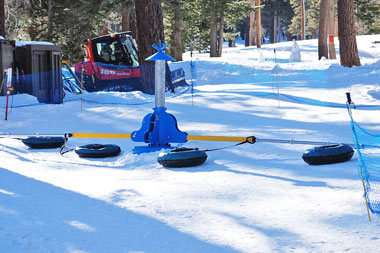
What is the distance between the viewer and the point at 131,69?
22.1m

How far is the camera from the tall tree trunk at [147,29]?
19.1 meters

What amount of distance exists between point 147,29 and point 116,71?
3.28 metres

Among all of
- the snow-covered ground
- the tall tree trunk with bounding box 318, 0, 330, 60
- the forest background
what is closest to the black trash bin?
the snow-covered ground

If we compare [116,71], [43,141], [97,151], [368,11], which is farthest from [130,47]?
[368,11]

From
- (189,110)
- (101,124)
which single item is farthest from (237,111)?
(101,124)

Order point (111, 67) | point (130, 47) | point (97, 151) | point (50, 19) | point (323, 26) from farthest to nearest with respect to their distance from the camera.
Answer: point (50, 19) → point (323, 26) → point (130, 47) → point (111, 67) → point (97, 151)

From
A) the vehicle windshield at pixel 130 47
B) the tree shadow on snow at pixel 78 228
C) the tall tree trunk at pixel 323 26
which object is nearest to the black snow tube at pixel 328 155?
the tree shadow on snow at pixel 78 228

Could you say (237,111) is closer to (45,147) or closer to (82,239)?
(45,147)

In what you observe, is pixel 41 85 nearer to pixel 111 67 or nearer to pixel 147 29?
pixel 147 29

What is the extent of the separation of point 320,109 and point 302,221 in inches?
395

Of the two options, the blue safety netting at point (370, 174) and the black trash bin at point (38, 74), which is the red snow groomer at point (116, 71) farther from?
the blue safety netting at point (370, 174)

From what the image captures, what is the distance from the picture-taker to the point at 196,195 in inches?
257

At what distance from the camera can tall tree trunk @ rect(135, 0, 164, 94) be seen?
19141 mm

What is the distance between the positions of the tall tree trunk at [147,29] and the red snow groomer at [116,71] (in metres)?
0.44
